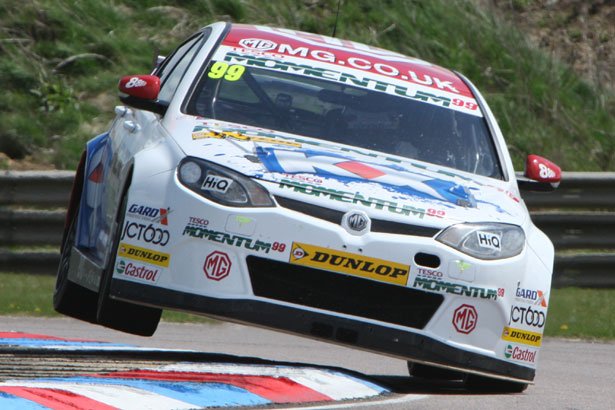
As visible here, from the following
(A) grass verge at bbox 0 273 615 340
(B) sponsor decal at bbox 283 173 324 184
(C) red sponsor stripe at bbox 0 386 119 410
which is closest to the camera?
(C) red sponsor stripe at bbox 0 386 119 410

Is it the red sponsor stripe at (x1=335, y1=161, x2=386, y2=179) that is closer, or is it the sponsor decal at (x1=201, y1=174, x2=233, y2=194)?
the sponsor decal at (x1=201, y1=174, x2=233, y2=194)

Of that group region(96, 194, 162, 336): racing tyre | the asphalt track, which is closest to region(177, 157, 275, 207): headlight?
region(96, 194, 162, 336): racing tyre

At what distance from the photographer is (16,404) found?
12.0ft

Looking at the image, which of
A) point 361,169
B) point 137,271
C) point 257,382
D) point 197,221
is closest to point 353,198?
point 361,169

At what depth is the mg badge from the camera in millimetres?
4758

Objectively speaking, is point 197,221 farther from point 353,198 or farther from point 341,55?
point 341,55

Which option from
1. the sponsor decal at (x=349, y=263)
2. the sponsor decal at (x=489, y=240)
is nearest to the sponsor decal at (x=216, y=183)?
the sponsor decal at (x=349, y=263)

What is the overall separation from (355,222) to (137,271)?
947 millimetres

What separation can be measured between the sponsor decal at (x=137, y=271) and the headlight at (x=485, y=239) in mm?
1213

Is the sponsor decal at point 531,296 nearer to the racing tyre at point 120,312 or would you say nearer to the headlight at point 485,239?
the headlight at point 485,239

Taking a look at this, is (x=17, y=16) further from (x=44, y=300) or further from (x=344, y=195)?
(x=344, y=195)

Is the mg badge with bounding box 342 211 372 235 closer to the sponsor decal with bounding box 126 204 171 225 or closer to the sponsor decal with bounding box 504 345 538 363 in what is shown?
the sponsor decal with bounding box 126 204 171 225

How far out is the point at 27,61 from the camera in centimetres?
1363

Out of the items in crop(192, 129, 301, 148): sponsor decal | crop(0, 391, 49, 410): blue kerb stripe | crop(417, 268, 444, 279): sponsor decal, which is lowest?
crop(0, 391, 49, 410): blue kerb stripe
